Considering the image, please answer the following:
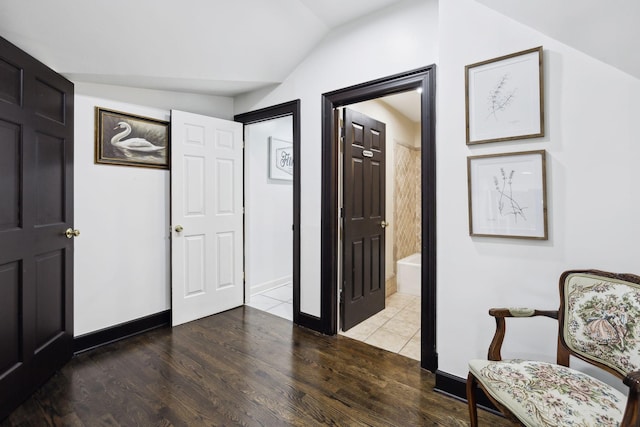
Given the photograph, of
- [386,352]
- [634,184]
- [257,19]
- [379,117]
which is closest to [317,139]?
[257,19]

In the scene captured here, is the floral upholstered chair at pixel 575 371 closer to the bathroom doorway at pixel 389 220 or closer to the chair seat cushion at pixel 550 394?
the chair seat cushion at pixel 550 394

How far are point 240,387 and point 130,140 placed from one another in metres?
2.20

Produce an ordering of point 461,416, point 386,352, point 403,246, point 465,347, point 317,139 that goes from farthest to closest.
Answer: point 403,246
point 317,139
point 386,352
point 465,347
point 461,416

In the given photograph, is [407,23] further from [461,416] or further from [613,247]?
[461,416]

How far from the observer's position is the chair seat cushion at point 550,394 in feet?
3.56

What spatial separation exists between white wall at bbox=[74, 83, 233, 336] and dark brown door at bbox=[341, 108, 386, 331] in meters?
1.71

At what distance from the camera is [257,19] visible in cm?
240

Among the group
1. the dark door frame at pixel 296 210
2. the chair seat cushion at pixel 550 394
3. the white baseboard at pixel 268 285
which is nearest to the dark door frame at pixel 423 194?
the dark door frame at pixel 296 210

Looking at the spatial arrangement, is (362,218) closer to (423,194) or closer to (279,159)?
(423,194)

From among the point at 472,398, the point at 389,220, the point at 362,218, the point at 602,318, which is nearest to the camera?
the point at 602,318

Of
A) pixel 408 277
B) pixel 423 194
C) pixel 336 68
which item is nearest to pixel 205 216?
pixel 336 68

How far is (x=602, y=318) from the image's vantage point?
1.33 meters

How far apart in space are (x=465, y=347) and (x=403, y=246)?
8.42ft

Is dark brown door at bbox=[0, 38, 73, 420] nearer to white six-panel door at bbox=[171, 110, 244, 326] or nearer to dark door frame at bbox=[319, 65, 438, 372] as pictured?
white six-panel door at bbox=[171, 110, 244, 326]
